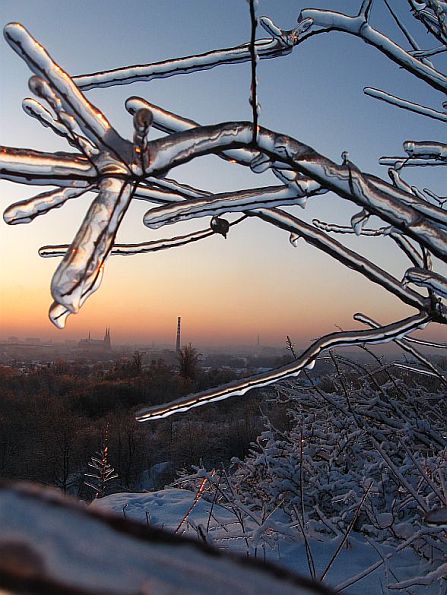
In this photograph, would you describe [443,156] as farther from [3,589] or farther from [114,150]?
[3,589]

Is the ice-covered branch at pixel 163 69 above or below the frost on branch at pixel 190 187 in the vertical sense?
above

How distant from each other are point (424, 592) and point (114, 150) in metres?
2.54

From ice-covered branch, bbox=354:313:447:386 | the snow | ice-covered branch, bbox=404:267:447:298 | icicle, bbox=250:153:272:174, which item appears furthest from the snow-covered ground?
the snow

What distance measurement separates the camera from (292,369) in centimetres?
99

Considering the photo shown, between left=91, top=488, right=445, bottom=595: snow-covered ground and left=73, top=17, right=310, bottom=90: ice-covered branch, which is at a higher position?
left=73, top=17, right=310, bottom=90: ice-covered branch

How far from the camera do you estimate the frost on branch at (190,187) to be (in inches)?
25.7

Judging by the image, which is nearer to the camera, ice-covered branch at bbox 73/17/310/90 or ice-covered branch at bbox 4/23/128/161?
ice-covered branch at bbox 4/23/128/161

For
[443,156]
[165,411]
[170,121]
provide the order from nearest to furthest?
1. [170,121]
2. [165,411]
3. [443,156]

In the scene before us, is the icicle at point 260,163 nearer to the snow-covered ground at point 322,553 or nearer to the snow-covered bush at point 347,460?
the snow-covered ground at point 322,553

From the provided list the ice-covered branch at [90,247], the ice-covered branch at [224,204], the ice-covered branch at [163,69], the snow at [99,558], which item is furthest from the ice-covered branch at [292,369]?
the snow at [99,558]

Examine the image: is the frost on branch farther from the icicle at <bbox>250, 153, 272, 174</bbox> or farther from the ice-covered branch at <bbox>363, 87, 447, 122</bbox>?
the ice-covered branch at <bbox>363, 87, 447, 122</bbox>

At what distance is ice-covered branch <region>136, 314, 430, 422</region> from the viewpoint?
0.96 meters

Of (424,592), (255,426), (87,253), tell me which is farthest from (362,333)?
(255,426)

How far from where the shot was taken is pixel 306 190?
902mm
